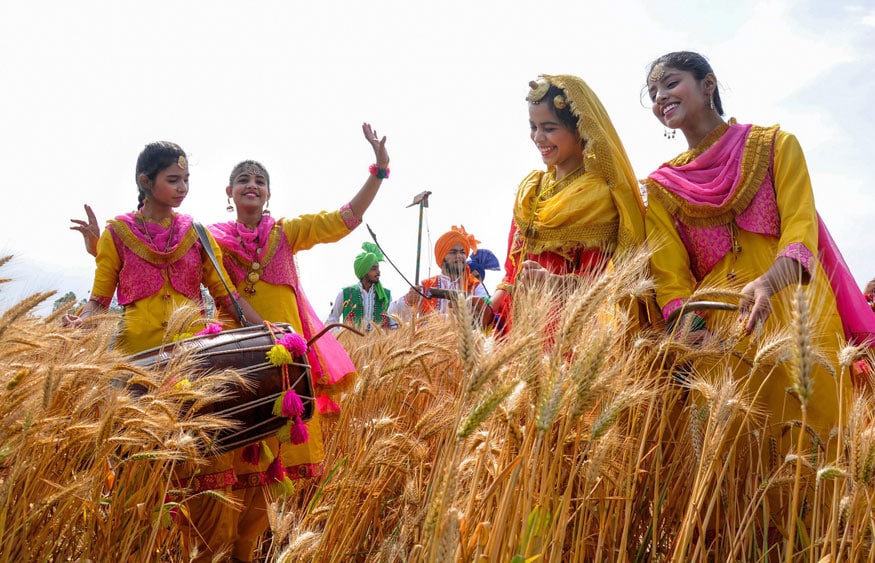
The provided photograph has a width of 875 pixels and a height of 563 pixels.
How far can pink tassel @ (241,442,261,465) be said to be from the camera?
230cm

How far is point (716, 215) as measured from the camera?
2.28 metres

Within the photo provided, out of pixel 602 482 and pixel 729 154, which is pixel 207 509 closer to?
pixel 602 482

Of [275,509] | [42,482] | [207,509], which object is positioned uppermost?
[42,482]

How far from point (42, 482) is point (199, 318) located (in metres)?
0.76

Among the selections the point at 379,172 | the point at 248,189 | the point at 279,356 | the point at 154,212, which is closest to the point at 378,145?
the point at 379,172

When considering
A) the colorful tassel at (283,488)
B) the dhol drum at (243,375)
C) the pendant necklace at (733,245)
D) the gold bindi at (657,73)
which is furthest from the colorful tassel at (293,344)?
the gold bindi at (657,73)

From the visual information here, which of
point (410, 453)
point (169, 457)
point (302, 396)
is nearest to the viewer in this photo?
point (169, 457)

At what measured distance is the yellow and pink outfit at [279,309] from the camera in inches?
95.9

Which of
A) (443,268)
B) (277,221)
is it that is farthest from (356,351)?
(443,268)

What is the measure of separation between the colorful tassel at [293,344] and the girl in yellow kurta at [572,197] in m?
0.75

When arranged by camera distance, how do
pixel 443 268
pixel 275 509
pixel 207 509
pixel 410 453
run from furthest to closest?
pixel 443 268 → pixel 207 509 → pixel 410 453 → pixel 275 509

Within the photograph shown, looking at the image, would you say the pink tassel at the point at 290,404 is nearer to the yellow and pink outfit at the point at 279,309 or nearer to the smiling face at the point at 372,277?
the yellow and pink outfit at the point at 279,309

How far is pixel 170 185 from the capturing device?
2.76 metres

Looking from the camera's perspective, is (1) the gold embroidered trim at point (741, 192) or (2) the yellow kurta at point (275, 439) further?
(2) the yellow kurta at point (275, 439)
